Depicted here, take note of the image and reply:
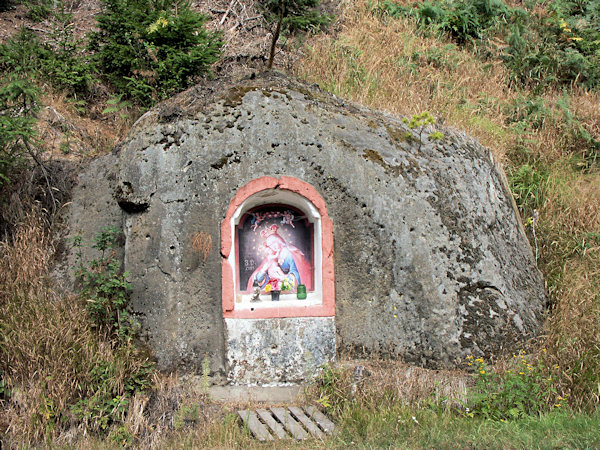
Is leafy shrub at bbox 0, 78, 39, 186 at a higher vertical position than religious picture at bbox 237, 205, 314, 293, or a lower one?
higher

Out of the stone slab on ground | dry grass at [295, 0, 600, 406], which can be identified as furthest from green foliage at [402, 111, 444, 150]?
the stone slab on ground

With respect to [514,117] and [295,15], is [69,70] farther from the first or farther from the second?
[514,117]

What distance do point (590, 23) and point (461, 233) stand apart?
857 cm

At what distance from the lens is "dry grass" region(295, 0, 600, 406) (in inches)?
239

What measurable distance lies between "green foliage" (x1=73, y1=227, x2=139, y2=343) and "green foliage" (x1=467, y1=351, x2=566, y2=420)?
3473mm

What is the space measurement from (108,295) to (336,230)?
8.20 feet

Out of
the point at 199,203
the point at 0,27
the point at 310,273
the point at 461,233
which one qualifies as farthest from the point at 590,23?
the point at 0,27

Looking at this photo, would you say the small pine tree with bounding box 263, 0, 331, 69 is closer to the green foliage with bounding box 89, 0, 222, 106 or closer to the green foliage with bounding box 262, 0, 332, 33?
the green foliage with bounding box 262, 0, 332, 33

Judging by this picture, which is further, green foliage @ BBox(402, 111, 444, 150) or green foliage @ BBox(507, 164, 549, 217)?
green foliage @ BBox(507, 164, 549, 217)

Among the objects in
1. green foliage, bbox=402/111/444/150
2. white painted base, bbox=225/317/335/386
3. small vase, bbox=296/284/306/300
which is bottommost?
white painted base, bbox=225/317/335/386

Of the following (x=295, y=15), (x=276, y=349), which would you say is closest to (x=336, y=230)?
(x=276, y=349)

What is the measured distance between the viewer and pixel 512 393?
5133mm

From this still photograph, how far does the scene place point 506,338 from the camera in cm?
566

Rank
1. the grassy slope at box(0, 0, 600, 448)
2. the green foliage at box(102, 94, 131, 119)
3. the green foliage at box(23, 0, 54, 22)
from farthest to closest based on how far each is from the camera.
A: the green foliage at box(23, 0, 54, 22)
the green foliage at box(102, 94, 131, 119)
the grassy slope at box(0, 0, 600, 448)
